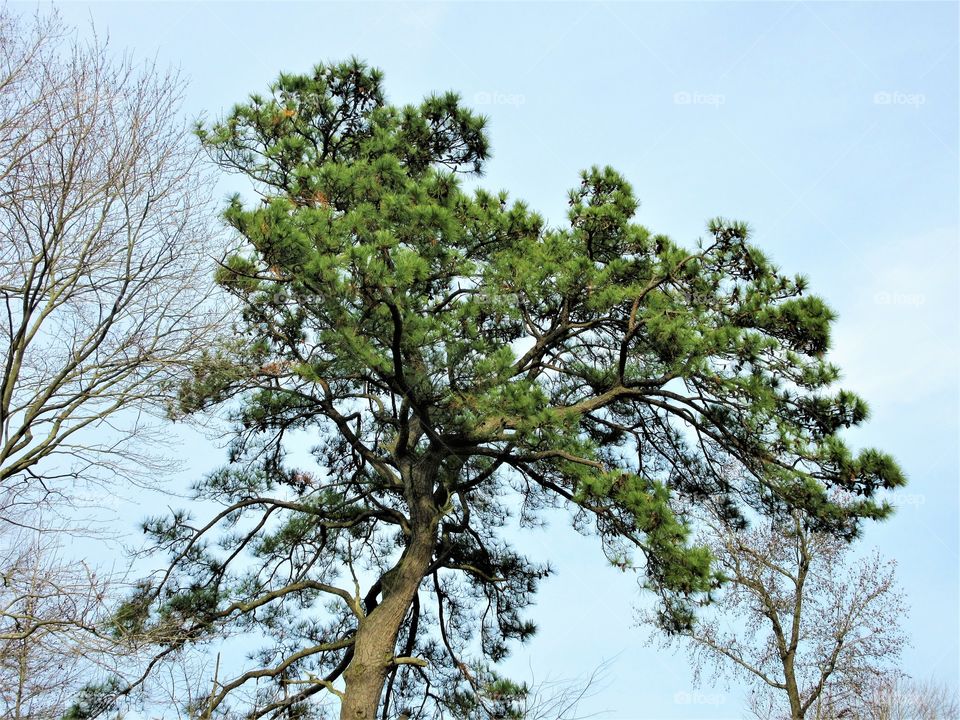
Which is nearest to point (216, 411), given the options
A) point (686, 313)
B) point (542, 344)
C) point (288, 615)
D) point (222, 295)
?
point (222, 295)

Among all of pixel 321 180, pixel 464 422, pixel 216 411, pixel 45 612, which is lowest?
pixel 45 612

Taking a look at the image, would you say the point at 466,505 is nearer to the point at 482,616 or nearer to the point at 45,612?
the point at 482,616

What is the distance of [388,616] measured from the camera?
242 inches

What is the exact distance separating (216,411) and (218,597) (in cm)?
151

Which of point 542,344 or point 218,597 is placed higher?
point 542,344

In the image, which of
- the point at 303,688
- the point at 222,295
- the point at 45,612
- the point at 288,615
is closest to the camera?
the point at 45,612

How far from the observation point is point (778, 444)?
599 centimetres

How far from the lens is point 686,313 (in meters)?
6.08

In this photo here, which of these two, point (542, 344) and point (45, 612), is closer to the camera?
point (45, 612)

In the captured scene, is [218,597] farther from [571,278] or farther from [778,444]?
[778,444]

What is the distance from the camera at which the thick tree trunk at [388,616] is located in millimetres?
5832

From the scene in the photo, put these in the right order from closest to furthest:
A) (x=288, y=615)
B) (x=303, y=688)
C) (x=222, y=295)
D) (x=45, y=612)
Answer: (x=45, y=612) → (x=222, y=295) → (x=303, y=688) → (x=288, y=615)

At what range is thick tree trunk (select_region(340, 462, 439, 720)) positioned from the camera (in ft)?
19.1

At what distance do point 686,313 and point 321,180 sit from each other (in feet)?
Answer: 9.12
